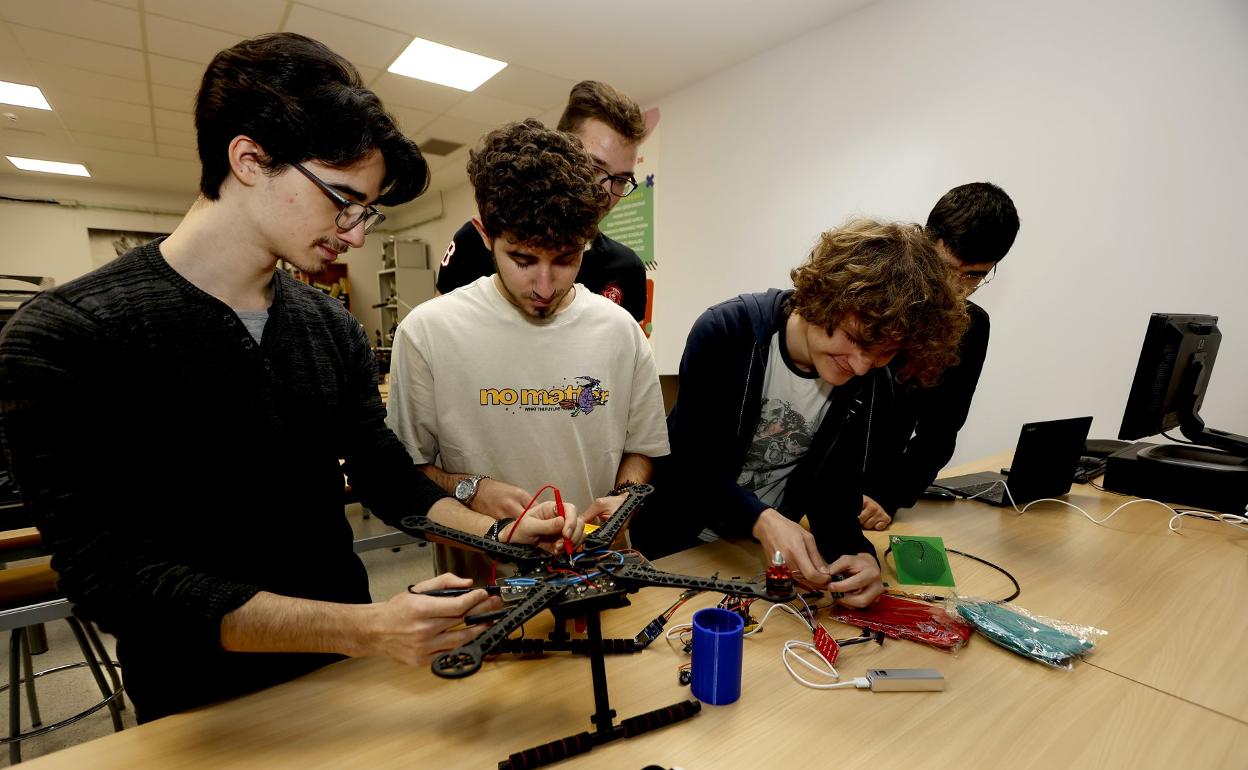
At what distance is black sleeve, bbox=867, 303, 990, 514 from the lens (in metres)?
1.61

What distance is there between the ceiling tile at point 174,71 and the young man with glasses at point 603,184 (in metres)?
3.21

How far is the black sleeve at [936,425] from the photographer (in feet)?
5.27

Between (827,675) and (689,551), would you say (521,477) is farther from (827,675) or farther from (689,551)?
(827,675)

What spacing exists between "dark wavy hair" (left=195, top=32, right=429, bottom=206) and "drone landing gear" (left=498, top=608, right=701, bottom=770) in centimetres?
86

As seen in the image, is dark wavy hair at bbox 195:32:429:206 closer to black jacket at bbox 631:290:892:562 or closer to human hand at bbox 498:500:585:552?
human hand at bbox 498:500:585:552

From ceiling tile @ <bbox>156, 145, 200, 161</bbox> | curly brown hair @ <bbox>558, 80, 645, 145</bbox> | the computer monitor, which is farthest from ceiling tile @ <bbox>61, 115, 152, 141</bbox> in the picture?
the computer monitor

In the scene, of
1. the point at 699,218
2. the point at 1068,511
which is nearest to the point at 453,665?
the point at 1068,511

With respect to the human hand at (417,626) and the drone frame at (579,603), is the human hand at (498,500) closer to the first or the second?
the drone frame at (579,603)

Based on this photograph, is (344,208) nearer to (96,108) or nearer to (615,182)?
(615,182)

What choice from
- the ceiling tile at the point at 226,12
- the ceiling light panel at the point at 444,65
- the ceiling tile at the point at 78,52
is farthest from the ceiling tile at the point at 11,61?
the ceiling light panel at the point at 444,65

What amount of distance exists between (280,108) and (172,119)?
17.0 feet

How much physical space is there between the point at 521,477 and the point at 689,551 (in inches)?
18.2

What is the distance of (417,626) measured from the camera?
2.51 ft

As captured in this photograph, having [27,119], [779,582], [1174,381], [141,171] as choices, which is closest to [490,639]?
[779,582]
